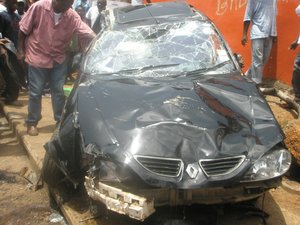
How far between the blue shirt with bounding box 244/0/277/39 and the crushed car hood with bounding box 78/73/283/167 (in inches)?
115

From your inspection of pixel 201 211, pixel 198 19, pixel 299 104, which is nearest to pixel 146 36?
pixel 198 19

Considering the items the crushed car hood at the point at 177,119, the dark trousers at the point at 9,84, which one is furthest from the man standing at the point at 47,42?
the dark trousers at the point at 9,84

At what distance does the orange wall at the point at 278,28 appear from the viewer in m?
6.70

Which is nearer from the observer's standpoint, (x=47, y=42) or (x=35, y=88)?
(x=47, y=42)

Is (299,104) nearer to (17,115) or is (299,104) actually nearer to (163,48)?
(163,48)

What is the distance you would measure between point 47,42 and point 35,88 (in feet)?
2.07

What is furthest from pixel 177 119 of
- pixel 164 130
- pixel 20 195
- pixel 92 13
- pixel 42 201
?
pixel 92 13

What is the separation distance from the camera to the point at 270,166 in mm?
3094

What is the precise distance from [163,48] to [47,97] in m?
4.00

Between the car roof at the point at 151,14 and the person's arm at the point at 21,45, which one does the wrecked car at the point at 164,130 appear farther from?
the person's arm at the point at 21,45

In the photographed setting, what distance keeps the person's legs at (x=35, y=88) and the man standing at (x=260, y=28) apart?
3080 millimetres

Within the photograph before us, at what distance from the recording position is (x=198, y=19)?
4.88 metres

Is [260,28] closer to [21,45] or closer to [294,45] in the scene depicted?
[294,45]

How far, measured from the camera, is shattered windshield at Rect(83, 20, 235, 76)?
429 cm
